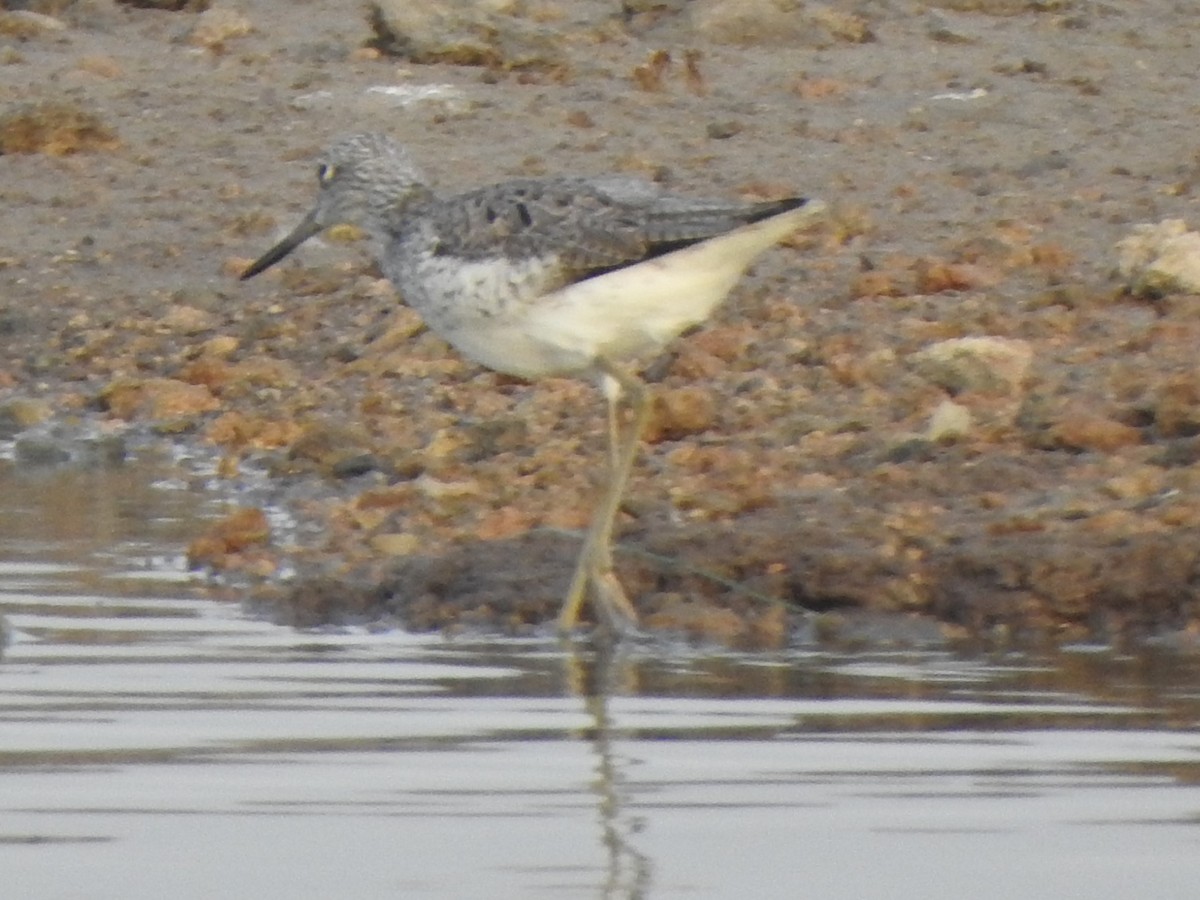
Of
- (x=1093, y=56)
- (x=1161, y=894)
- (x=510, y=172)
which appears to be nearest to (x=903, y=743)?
(x=1161, y=894)

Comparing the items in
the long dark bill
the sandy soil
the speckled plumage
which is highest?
the speckled plumage

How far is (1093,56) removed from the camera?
14453 mm

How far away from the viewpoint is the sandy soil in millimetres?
7203

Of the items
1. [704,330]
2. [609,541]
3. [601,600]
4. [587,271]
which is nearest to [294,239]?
[704,330]

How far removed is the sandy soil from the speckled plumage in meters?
0.44

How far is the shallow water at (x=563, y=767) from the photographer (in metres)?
4.47

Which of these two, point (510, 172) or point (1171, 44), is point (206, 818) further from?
point (1171, 44)

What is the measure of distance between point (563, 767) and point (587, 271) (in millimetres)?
2349

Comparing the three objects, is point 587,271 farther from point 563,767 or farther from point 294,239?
point 563,767

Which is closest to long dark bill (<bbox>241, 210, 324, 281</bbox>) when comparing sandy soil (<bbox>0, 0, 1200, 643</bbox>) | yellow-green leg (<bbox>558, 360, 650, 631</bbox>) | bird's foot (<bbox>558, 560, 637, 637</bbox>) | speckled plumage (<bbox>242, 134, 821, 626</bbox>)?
sandy soil (<bbox>0, 0, 1200, 643</bbox>)

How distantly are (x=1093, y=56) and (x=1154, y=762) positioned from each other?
31.5ft

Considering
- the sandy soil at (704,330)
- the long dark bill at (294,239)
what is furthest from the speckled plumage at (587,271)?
the long dark bill at (294,239)

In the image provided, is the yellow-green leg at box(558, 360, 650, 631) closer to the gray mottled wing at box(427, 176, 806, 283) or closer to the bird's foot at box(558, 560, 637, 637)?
the bird's foot at box(558, 560, 637, 637)

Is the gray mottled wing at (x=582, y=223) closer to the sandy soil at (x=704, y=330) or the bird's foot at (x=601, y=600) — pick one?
the sandy soil at (x=704, y=330)
